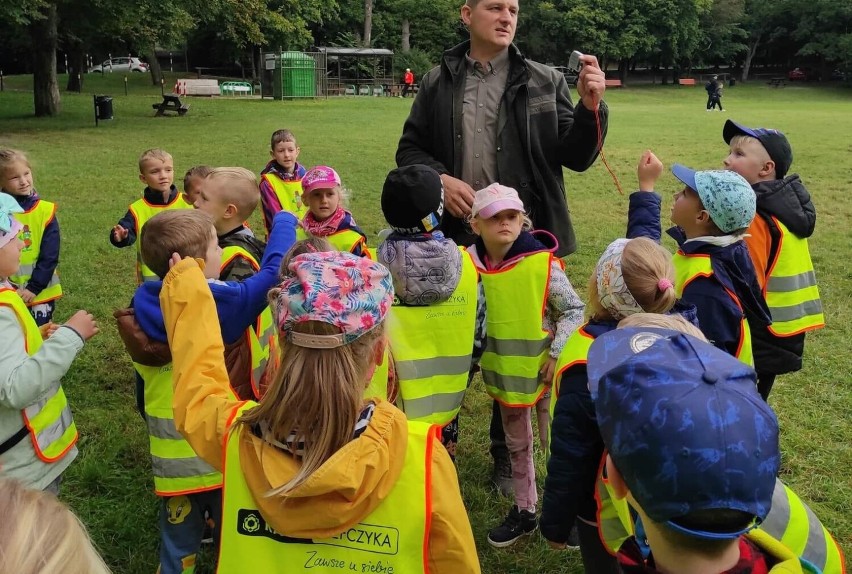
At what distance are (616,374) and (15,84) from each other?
4775 cm

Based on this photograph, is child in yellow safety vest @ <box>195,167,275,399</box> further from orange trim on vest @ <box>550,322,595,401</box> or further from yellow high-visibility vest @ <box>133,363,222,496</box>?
orange trim on vest @ <box>550,322,595,401</box>

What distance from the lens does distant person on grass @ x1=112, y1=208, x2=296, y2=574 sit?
2641mm

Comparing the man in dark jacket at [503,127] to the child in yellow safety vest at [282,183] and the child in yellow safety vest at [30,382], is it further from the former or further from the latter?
the child in yellow safety vest at [282,183]

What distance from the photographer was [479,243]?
3543 mm

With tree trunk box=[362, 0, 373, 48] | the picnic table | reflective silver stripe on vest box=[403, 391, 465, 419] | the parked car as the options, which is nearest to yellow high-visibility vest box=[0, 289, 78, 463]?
reflective silver stripe on vest box=[403, 391, 465, 419]

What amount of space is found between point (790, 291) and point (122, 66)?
202ft

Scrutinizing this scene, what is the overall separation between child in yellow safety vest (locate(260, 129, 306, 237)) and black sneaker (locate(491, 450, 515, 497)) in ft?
10.7

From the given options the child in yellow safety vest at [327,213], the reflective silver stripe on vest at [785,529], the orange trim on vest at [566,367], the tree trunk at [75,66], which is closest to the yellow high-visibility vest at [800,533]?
the reflective silver stripe on vest at [785,529]

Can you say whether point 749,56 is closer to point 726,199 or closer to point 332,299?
point 726,199

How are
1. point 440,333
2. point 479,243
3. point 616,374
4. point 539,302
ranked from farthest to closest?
point 479,243
point 539,302
point 440,333
point 616,374

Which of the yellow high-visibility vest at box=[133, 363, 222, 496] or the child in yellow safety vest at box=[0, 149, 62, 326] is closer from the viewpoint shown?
the yellow high-visibility vest at box=[133, 363, 222, 496]

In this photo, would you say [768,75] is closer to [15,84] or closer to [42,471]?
[15,84]

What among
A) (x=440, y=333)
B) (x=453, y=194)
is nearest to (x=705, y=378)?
(x=440, y=333)

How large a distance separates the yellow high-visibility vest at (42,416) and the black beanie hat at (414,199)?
1495 mm
